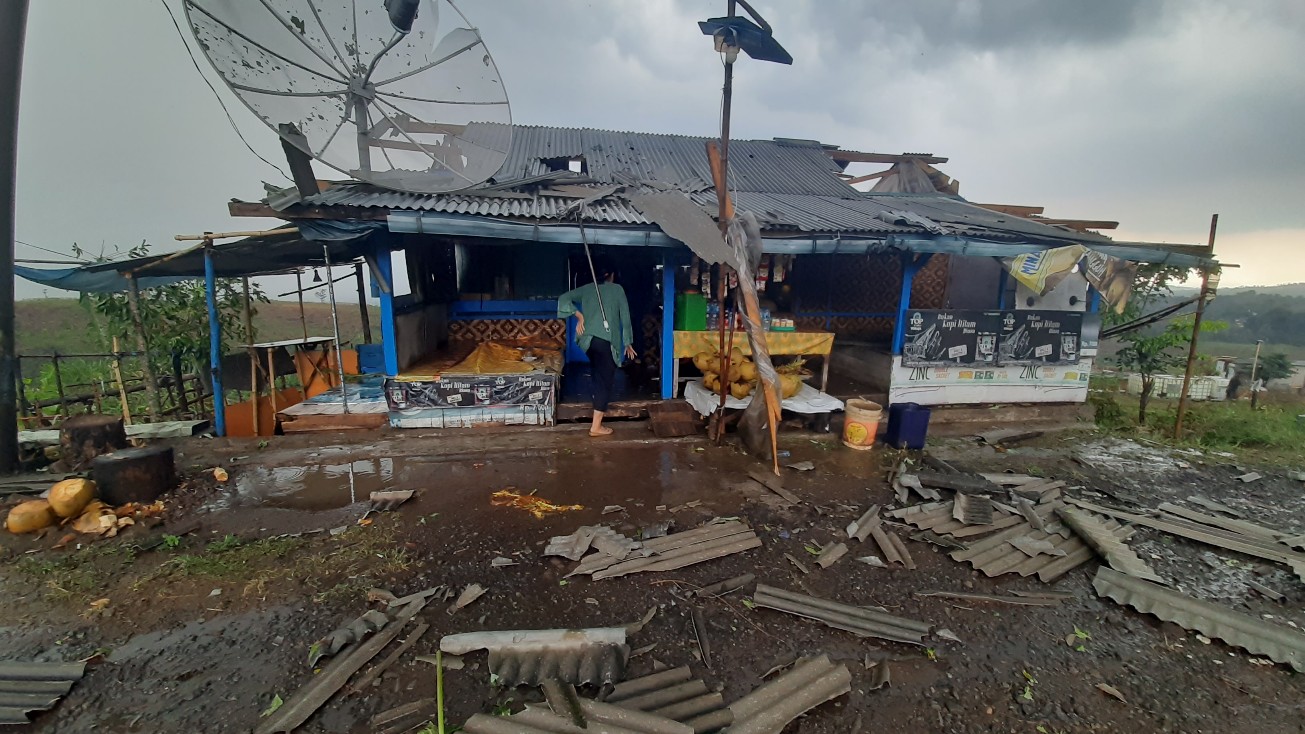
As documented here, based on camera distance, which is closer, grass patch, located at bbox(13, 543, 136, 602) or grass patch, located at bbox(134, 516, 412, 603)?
grass patch, located at bbox(13, 543, 136, 602)

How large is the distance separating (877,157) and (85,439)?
52.9 ft

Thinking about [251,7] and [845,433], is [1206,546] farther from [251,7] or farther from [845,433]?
[251,7]

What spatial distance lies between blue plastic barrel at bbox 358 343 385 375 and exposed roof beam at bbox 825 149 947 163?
12321 millimetres

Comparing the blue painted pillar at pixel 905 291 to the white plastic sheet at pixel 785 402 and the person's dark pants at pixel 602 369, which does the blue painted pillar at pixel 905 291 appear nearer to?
the white plastic sheet at pixel 785 402

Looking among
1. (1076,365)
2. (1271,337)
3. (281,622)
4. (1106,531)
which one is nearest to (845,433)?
(1106,531)

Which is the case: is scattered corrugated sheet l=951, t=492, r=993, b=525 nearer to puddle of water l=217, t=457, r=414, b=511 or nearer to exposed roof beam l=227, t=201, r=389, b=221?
puddle of water l=217, t=457, r=414, b=511

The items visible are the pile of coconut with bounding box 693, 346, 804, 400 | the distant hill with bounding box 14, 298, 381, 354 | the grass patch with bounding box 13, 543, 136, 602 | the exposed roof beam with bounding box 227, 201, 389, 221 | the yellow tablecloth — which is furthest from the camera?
the distant hill with bounding box 14, 298, 381, 354

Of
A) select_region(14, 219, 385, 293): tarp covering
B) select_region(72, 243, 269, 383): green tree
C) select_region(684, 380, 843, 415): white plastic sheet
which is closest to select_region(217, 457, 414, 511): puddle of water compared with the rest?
select_region(14, 219, 385, 293): tarp covering

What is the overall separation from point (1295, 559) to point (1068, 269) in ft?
12.5

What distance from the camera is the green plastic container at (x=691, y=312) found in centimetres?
719

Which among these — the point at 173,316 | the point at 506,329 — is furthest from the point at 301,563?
the point at 173,316

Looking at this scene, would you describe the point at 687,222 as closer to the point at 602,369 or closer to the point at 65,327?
the point at 602,369

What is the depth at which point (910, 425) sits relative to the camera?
662 cm

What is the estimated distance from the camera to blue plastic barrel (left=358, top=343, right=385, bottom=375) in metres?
9.36
